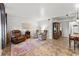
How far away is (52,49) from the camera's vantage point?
2197mm

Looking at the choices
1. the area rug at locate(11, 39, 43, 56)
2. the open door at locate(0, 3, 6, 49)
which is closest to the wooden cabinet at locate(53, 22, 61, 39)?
the area rug at locate(11, 39, 43, 56)

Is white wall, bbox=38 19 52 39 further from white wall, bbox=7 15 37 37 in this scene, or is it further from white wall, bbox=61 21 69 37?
white wall, bbox=61 21 69 37

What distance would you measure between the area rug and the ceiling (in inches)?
17.6

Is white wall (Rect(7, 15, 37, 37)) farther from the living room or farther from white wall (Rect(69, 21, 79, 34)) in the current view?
white wall (Rect(69, 21, 79, 34))

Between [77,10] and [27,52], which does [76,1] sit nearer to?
[77,10]

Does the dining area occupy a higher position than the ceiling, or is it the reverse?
the ceiling

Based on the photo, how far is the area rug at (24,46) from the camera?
2.16m

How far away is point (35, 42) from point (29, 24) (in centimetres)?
35

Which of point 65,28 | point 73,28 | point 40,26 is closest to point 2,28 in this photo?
point 40,26

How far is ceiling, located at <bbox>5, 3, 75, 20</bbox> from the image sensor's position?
2180mm

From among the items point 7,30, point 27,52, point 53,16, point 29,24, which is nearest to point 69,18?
point 53,16

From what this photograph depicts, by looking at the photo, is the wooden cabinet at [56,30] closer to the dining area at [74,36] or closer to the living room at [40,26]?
the living room at [40,26]

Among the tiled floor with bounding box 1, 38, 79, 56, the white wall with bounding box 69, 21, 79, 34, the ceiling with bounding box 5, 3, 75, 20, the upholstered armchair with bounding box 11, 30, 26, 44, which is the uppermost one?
the ceiling with bounding box 5, 3, 75, 20

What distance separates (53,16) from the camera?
7.20ft
